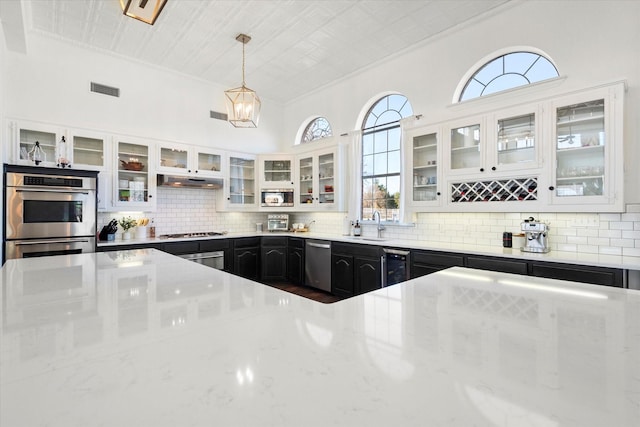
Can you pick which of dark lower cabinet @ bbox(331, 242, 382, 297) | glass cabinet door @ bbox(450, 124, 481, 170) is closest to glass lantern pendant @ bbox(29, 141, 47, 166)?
dark lower cabinet @ bbox(331, 242, 382, 297)

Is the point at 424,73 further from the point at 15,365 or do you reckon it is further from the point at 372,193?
the point at 15,365

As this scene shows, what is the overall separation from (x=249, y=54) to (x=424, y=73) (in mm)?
2307

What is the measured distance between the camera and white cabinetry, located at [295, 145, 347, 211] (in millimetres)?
4996

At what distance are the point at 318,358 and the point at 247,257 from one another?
4.53 m

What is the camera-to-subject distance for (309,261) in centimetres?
498

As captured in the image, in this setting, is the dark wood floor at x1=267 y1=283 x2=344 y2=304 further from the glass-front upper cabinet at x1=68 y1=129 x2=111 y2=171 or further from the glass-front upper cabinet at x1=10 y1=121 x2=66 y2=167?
the glass-front upper cabinet at x1=10 y1=121 x2=66 y2=167

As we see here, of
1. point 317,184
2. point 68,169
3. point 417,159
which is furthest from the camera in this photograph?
point 317,184

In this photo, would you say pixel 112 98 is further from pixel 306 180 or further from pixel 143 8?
pixel 306 180

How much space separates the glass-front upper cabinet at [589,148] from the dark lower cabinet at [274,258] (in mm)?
3704

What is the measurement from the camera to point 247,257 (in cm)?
516

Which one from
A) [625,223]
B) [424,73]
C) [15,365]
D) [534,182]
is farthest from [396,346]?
[424,73]

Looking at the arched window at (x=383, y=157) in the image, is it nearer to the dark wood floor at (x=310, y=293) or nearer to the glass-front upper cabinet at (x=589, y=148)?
the dark wood floor at (x=310, y=293)

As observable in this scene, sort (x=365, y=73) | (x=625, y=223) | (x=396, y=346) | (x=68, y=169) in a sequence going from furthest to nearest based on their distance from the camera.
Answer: (x=365, y=73) < (x=68, y=169) < (x=625, y=223) < (x=396, y=346)

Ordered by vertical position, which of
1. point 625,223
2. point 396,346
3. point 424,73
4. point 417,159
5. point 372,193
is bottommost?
point 396,346
